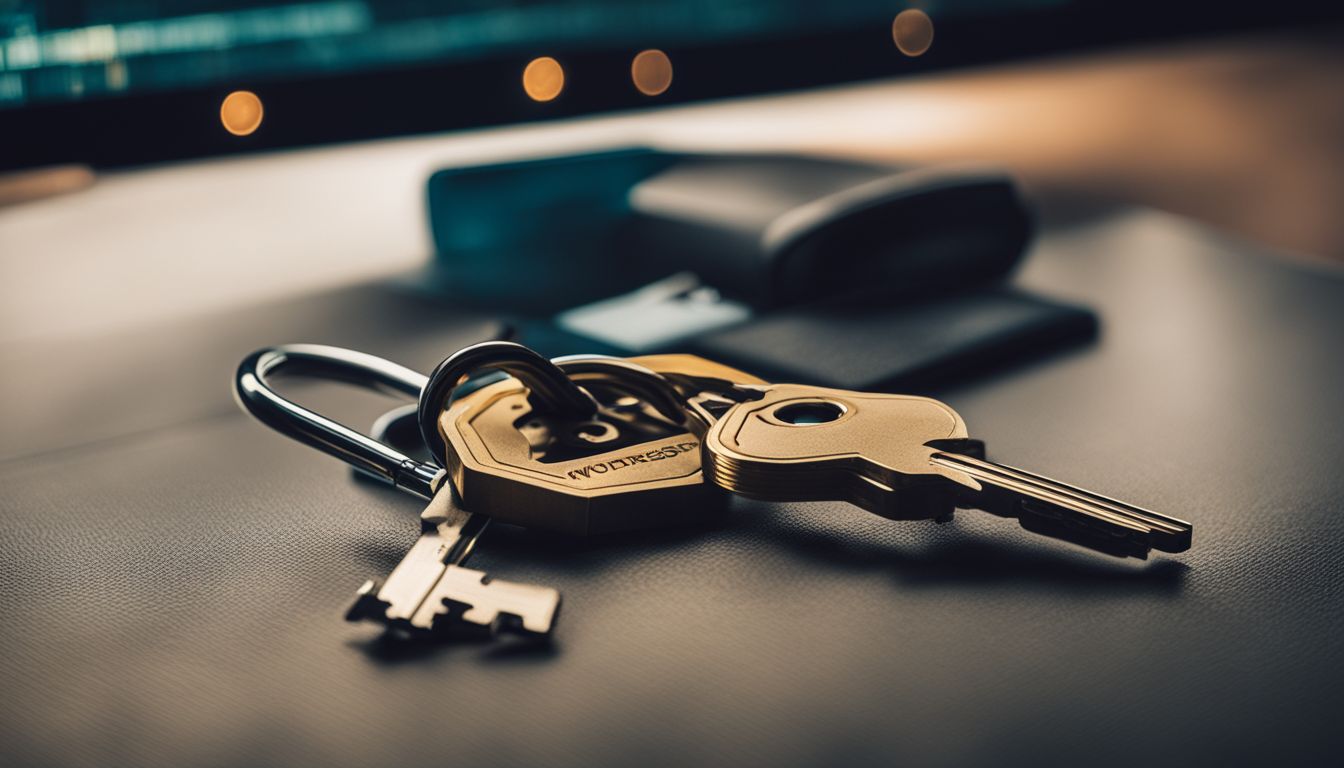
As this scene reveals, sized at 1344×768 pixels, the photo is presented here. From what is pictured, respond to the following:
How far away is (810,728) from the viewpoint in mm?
235

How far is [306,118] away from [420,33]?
103 millimetres

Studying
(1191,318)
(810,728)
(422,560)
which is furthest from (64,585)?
(1191,318)

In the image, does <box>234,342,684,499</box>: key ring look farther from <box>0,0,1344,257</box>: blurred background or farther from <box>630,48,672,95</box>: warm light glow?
<box>630,48,672,95</box>: warm light glow

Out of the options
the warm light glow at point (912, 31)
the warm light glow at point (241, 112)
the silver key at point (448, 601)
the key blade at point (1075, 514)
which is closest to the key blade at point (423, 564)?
the silver key at point (448, 601)

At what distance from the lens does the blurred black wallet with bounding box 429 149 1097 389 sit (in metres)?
0.46

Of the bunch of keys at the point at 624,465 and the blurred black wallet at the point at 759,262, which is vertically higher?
the blurred black wallet at the point at 759,262

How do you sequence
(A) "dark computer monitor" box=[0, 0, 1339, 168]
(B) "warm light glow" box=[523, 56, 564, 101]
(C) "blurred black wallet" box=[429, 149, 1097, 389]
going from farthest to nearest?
1. (B) "warm light glow" box=[523, 56, 564, 101]
2. (A) "dark computer monitor" box=[0, 0, 1339, 168]
3. (C) "blurred black wallet" box=[429, 149, 1097, 389]

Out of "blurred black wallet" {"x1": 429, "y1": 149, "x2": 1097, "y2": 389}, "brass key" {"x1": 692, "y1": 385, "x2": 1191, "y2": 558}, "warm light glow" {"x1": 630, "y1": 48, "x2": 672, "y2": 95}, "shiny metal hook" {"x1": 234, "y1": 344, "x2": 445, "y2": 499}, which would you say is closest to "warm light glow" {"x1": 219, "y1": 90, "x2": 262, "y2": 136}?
"blurred black wallet" {"x1": 429, "y1": 149, "x2": 1097, "y2": 389}

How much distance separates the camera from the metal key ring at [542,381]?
310 mm

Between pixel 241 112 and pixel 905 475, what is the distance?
0.60 m

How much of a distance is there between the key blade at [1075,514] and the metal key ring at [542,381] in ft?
0.31

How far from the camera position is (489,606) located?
27cm

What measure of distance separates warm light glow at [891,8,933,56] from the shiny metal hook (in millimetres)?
740

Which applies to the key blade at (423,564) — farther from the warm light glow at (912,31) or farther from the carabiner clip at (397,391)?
the warm light glow at (912,31)
